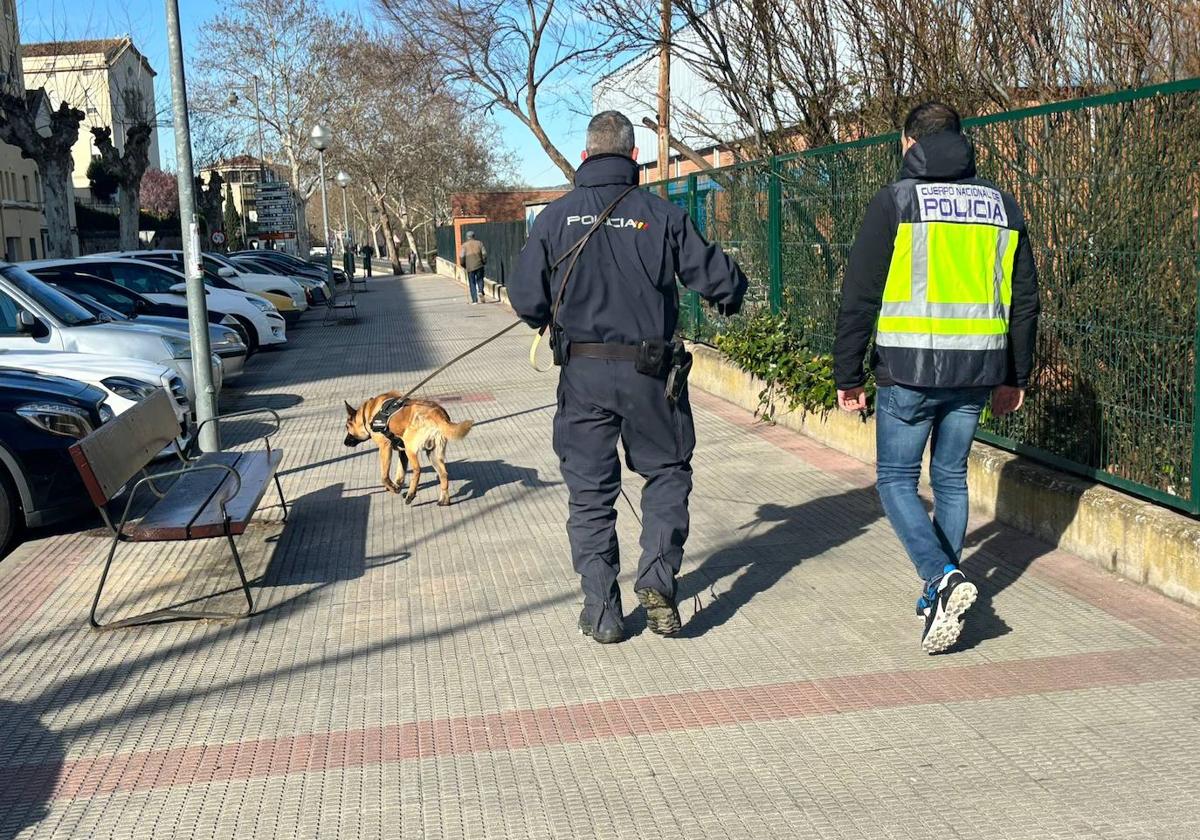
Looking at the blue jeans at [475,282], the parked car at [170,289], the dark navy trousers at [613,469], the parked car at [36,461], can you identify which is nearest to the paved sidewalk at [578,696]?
the parked car at [36,461]

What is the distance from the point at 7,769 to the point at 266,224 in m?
37.5

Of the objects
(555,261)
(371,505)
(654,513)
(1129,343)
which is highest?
(555,261)

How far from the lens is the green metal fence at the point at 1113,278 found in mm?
5523

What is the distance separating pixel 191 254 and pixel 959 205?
5767 mm

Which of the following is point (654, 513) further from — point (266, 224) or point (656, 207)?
point (266, 224)

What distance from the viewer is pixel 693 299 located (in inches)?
570

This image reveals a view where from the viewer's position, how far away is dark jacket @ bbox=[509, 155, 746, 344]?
504 cm

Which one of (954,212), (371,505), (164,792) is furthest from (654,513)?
(371,505)

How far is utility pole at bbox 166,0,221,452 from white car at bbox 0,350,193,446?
0.64m

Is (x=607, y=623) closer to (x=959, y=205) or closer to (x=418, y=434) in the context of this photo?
(x=959, y=205)

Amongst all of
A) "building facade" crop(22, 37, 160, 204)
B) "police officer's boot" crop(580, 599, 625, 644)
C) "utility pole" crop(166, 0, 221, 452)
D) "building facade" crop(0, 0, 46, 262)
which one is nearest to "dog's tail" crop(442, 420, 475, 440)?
"utility pole" crop(166, 0, 221, 452)

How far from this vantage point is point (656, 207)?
509 cm

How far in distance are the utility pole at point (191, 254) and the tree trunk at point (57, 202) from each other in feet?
58.1

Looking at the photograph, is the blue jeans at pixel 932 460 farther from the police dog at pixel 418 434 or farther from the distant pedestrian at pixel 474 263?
the distant pedestrian at pixel 474 263
